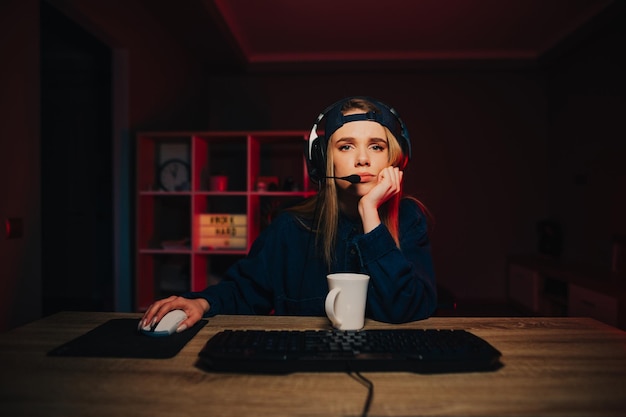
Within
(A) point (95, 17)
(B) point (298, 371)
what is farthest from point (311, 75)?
(B) point (298, 371)

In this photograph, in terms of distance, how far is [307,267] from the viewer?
145 centimetres

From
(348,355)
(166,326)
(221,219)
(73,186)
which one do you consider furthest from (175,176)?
(348,355)

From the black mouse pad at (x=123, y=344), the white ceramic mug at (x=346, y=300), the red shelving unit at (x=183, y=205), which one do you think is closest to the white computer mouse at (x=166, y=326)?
the black mouse pad at (x=123, y=344)

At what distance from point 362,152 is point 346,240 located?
29cm

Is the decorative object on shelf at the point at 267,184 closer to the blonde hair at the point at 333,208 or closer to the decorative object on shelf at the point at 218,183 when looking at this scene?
the decorative object on shelf at the point at 218,183

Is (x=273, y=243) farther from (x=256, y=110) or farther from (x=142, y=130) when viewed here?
(x=256, y=110)

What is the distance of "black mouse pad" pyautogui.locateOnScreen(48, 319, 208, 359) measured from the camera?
82cm

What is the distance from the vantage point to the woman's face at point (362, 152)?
1238 mm

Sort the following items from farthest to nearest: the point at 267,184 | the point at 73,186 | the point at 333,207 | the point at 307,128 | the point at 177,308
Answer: the point at 307,128, the point at 73,186, the point at 267,184, the point at 333,207, the point at 177,308

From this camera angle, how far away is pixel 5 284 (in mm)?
2090

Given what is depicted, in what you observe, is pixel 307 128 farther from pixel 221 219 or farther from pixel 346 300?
pixel 346 300

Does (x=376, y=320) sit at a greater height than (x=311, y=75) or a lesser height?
lesser

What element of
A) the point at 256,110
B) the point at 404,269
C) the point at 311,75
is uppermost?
the point at 311,75

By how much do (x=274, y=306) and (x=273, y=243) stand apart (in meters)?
0.20
